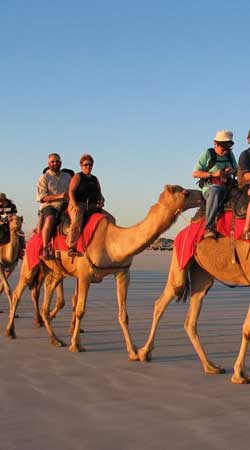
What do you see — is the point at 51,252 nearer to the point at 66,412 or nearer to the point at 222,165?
the point at 222,165

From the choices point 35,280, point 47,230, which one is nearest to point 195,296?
point 47,230

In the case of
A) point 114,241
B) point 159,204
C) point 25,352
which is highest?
point 159,204

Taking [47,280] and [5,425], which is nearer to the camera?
[5,425]

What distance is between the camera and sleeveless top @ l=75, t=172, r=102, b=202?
1008cm

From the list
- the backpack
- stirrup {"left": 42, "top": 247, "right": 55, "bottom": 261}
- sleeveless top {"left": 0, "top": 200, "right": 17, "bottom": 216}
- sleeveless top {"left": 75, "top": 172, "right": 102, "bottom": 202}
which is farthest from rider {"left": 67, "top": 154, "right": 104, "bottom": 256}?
sleeveless top {"left": 0, "top": 200, "right": 17, "bottom": 216}

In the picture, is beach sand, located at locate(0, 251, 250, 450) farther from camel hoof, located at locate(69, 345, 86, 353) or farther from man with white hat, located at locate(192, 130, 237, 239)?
man with white hat, located at locate(192, 130, 237, 239)

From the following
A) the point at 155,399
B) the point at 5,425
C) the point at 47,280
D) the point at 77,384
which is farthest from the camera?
the point at 47,280

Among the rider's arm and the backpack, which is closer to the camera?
the backpack

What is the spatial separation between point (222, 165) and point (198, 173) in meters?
0.36

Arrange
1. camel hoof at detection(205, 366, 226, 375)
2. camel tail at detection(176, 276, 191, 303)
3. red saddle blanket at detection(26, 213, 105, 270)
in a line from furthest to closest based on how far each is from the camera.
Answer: red saddle blanket at detection(26, 213, 105, 270) < camel tail at detection(176, 276, 191, 303) < camel hoof at detection(205, 366, 226, 375)

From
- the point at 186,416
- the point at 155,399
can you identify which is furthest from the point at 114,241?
the point at 186,416

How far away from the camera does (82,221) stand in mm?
9938

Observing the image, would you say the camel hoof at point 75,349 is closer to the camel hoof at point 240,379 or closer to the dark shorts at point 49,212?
the dark shorts at point 49,212

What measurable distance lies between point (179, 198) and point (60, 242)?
3.05 meters
